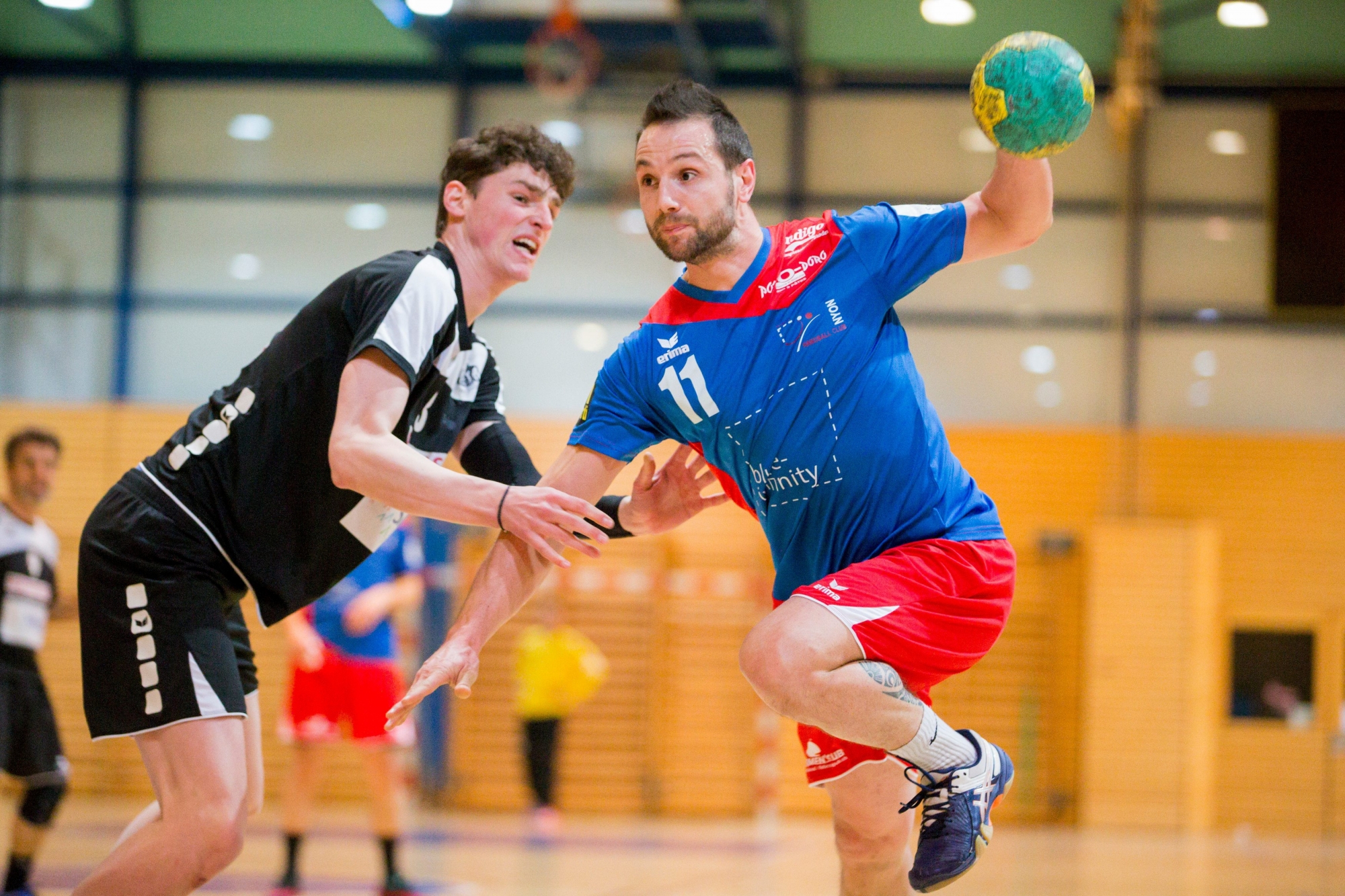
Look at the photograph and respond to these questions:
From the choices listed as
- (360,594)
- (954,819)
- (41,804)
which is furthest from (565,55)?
(954,819)

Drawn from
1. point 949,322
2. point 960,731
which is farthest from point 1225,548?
point 960,731

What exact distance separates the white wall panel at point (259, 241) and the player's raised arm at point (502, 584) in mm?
12227

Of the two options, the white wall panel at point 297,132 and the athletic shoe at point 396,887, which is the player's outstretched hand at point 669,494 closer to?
the athletic shoe at point 396,887

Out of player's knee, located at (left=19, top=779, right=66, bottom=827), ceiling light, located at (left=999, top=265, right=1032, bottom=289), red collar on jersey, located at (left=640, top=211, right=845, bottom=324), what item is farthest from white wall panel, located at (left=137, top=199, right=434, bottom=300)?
red collar on jersey, located at (left=640, top=211, right=845, bottom=324)

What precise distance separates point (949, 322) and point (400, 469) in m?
12.7

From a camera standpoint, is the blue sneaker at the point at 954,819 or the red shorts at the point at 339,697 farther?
the red shorts at the point at 339,697

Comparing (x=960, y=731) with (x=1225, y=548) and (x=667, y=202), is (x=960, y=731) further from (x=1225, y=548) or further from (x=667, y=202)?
(x=1225, y=548)

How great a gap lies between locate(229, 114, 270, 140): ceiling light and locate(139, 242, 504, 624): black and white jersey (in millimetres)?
13257

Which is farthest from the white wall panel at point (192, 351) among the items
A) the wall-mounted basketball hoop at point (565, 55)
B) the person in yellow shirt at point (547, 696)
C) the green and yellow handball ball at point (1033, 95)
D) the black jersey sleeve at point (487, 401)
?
the green and yellow handball ball at point (1033, 95)

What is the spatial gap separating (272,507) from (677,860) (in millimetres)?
7135

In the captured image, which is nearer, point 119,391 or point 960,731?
point 960,731

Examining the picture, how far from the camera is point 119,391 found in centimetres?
1533

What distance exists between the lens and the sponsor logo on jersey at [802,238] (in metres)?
3.65

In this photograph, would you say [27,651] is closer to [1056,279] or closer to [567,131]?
[567,131]
